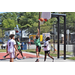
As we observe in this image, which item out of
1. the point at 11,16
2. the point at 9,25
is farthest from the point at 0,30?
the point at 11,16

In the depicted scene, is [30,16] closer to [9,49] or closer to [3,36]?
[3,36]

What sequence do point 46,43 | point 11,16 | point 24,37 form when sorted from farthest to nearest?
point 11,16 < point 24,37 < point 46,43

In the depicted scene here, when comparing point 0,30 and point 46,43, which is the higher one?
point 0,30

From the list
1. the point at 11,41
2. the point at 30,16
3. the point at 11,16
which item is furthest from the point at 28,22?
the point at 11,41

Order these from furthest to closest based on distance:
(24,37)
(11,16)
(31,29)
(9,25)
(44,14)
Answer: (11,16) → (9,25) → (24,37) → (31,29) → (44,14)

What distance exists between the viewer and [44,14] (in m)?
10.5

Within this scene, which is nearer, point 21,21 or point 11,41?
point 11,41

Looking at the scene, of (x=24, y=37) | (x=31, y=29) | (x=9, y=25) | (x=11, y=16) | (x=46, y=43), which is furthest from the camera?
(x=11, y=16)

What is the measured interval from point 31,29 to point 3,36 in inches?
160

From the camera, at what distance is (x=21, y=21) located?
54.7m

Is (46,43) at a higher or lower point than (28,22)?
lower

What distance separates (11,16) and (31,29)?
34.4m

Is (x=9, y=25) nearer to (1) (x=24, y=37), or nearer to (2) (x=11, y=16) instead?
(2) (x=11, y=16)

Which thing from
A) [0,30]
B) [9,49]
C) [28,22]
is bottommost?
[9,49]
